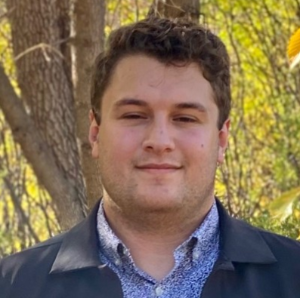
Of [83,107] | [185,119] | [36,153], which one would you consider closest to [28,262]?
[185,119]

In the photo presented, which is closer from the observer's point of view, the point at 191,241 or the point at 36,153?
the point at 191,241

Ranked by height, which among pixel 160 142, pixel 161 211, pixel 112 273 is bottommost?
pixel 112 273

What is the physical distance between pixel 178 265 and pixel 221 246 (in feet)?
0.48

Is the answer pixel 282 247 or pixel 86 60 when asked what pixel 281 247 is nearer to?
pixel 282 247

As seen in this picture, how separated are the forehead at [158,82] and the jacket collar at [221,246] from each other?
0.38 metres

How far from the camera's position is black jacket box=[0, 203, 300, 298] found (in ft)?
9.68

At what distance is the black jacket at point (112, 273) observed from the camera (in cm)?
295

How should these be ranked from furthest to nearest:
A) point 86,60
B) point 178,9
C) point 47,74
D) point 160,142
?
1. point 47,74
2. point 86,60
3. point 178,9
4. point 160,142

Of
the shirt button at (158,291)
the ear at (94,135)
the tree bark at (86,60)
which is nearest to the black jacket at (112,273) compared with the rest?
the shirt button at (158,291)

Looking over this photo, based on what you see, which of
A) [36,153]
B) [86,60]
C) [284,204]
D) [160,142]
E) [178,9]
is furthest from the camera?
[36,153]

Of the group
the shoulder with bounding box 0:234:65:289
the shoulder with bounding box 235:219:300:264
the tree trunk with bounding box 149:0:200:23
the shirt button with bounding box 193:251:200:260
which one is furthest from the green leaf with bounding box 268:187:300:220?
the tree trunk with bounding box 149:0:200:23

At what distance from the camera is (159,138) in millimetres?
2947

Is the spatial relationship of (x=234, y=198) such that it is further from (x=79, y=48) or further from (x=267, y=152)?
(x=79, y=48)

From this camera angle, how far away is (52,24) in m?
6.28
